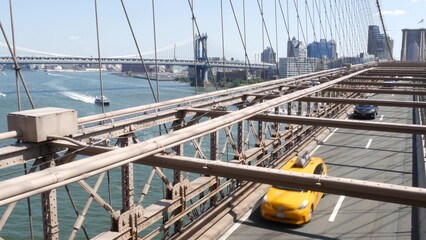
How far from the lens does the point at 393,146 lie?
69.9 feet

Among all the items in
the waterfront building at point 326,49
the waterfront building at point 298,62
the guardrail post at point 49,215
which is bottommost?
the guardrail post at point 49,215

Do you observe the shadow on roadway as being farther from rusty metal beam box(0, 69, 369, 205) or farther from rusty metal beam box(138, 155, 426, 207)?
rusty metal beam box(138, 155, 426, 207)

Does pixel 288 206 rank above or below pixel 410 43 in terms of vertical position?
below

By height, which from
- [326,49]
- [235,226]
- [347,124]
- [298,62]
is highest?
[326,49]

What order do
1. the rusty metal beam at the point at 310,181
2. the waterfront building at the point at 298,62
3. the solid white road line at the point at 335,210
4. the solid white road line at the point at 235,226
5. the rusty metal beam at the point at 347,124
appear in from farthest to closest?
the waterfront building at the point at 298,62 → the solid white road line at the point at 335,210 → the solid white road line at the point at 235,226 → the rusty metal beam at the point at 347,124 → the rusty metal beam at the point at 310,181

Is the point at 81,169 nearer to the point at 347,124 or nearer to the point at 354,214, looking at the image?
the point at 347,124

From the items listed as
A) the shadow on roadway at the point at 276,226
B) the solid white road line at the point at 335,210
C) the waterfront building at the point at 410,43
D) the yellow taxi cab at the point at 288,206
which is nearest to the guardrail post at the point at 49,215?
the shadow on roadway at the point at 276,226

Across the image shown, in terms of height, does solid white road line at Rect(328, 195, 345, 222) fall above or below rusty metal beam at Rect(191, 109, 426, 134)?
below

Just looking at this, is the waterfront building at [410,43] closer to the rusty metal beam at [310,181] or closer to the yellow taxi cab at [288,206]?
the yellow taxi cab at [288,206]

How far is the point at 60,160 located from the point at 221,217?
545 cm

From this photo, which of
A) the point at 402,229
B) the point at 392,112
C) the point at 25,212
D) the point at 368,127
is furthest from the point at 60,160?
the point at 392,112

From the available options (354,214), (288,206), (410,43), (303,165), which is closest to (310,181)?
(288,206)

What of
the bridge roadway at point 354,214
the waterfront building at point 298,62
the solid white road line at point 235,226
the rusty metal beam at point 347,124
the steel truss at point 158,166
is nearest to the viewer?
the steel truss at point 158,166

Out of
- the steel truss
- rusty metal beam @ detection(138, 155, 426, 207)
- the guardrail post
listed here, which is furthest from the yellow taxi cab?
the guardrail post
